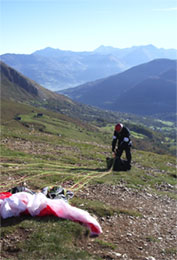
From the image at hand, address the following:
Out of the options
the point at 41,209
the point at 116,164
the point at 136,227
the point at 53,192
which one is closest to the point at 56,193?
the point at 53,192

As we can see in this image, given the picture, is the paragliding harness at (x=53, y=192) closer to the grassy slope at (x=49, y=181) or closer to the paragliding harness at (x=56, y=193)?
the paragliding harness at (x=56, y=193)

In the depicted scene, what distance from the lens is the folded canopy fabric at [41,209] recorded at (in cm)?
1041

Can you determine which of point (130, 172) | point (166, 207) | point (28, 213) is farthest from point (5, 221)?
point (130, 172)

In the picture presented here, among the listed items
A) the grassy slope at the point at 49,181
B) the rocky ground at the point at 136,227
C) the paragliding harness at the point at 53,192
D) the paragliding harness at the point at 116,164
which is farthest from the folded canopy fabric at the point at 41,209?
the paragliding harness at the point at 116,164

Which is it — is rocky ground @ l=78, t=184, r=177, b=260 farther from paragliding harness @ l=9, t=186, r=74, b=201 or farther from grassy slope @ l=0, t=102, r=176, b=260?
paragliding harness @ l=9, t=186, r=74, b=201

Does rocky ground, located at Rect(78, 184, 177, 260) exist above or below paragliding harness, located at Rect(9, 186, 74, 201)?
below

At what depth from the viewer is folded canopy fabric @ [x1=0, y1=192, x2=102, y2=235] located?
410 inches

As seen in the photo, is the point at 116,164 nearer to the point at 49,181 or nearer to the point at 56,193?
the point at 49,181

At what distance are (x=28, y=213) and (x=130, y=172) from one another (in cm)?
1309

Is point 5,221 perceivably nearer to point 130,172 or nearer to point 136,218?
point 136,218

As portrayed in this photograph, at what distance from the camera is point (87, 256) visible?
349 inches

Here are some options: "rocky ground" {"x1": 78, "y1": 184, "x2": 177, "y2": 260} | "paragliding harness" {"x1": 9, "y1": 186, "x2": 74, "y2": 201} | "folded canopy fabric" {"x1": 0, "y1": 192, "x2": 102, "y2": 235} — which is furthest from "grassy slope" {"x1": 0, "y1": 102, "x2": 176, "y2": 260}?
"rocky ground" {"x1": 78, "y1": 184, "x2": 177, "y2": 260}

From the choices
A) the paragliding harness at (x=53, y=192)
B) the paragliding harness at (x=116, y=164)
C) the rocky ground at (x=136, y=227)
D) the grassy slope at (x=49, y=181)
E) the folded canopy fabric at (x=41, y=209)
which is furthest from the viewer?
the paragliding harness at (x=116, y=164)

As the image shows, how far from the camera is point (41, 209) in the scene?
10.6 m
